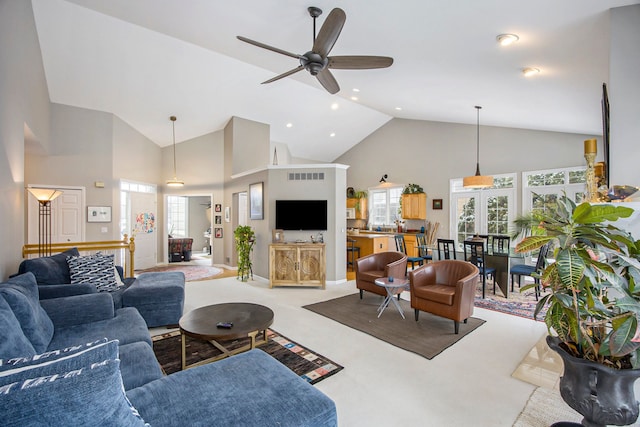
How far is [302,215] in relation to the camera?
236 inches

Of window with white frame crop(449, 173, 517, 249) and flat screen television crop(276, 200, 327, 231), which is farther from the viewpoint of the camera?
window with white frame crop(449, 173, 517, 249)

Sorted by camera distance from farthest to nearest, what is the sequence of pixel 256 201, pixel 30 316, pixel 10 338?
pixel 256 201 < pixel 30 316 < pixel 10 338

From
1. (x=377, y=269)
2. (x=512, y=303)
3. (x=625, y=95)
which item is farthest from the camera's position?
(x=377, y=269)

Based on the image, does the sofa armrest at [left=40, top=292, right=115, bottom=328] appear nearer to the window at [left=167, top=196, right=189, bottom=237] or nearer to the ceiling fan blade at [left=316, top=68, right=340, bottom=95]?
the ceiling fan blade at [left=316, top=68, right=340, bottom=95]

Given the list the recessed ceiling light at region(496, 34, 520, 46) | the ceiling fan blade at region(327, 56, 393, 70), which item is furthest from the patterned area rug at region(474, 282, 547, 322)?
the ceiling fan blade at region(327, 56, 393, 70)

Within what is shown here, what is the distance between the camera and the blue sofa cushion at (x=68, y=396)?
86cm

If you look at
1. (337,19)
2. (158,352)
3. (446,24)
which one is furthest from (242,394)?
(446,24)

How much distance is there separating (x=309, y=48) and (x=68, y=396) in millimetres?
4313

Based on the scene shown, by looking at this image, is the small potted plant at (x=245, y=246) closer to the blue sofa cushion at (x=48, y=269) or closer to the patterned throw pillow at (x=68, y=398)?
the blue sofa cushion at (x=48, y=269)

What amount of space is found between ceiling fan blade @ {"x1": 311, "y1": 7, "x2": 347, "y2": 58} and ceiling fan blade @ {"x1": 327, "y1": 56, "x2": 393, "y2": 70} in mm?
176

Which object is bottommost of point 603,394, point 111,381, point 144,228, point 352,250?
point 603,394

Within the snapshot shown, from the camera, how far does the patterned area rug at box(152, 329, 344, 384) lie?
8.89 ft

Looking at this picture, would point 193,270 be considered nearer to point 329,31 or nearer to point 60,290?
point 60,290

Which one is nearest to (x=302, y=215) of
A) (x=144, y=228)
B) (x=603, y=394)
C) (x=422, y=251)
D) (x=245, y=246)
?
(x=245, y=246)
